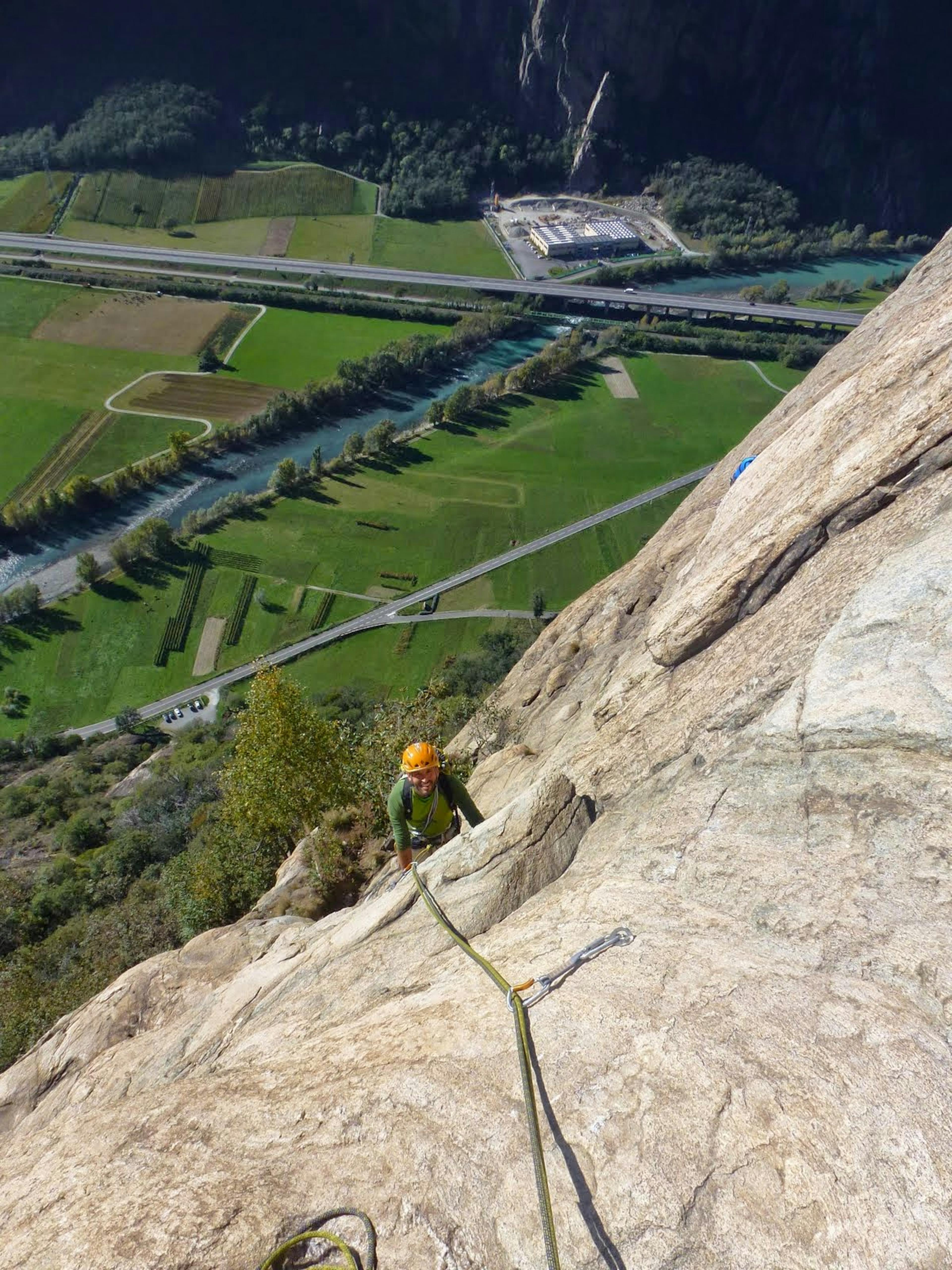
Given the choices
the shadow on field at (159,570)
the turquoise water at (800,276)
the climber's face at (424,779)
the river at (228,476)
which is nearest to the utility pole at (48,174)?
the river at (228,476)

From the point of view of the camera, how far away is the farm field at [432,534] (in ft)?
260

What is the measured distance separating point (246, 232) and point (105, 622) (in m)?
114

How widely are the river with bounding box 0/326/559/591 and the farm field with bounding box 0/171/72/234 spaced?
90.2 metres

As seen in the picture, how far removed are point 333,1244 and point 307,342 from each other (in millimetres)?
136051

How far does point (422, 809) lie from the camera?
614 inches

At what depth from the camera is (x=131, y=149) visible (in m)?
169

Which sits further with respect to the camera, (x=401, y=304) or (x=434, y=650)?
(x=401, y=304)

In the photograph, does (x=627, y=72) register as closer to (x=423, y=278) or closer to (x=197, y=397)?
(x=423, y=278)

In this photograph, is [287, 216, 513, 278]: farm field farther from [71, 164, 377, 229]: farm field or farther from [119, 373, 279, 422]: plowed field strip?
[119, 373, 279, 422]: plowed field strip

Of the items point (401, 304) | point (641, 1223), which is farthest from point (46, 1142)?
point (401, 304)

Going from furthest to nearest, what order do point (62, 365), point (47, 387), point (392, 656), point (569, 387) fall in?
point (569, 387) → point (62, 365) → point (47, 387) → point (392, 656)

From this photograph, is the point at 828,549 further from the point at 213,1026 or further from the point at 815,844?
the point at 213,1026

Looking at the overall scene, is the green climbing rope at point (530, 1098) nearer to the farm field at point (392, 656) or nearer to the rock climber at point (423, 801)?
the rock climber at point (423, 801)

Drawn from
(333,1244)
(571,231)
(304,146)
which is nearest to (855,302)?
(571,231)
